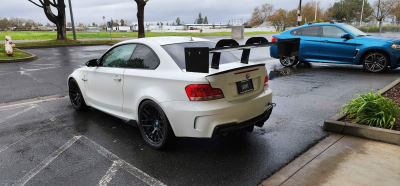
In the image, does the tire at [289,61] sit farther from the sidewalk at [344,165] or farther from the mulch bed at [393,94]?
the sidewalk at [344,165]

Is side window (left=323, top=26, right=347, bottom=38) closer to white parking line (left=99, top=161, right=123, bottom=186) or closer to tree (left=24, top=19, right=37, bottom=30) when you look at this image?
white parking line (left=99, top=161, right=123, bottom=186)

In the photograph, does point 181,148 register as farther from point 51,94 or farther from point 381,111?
point 51,94

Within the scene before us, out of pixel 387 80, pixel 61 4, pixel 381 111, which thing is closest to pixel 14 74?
pixel 381 111

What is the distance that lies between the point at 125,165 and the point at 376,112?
385 centimetres

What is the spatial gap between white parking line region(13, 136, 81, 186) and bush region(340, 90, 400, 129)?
4.42 meters

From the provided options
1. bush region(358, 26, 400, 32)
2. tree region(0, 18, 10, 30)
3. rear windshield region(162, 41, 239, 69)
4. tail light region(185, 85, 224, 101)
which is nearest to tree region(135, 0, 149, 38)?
rear windshield region(162, 41, 239, 69)

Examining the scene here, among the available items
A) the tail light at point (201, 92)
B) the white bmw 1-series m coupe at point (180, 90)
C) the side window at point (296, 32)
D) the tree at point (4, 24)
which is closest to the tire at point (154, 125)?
the white bmw 1-series m coupe at point (180, 90)

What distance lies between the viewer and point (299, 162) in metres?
3.61

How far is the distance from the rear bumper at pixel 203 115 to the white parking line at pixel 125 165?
661 mm

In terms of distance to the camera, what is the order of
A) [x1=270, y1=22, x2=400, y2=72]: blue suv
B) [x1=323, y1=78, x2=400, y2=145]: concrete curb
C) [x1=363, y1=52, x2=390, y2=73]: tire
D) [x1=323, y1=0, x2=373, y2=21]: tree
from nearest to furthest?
[x1=323, y1=78, x2=400, y2=145]: concrete curb → [x1=270, y1=22, x2=400, y2=72]: blue suv → [x1=363, y1=52, x2=390, y2=73]: tire → [x1=323, y1=0, x2=373, y2=21]: tree

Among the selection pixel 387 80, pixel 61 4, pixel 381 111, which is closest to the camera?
pixel 381 111

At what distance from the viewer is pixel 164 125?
376cm

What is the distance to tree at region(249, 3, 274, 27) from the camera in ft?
306

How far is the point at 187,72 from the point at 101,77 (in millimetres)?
2013
